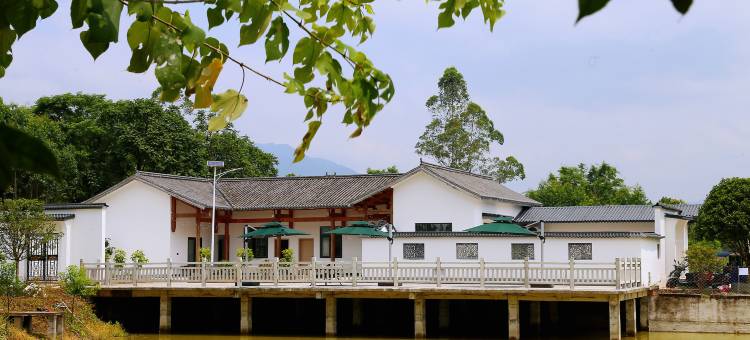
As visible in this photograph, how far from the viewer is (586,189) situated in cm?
5603

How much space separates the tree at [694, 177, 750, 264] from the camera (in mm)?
31344

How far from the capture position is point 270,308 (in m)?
30.8

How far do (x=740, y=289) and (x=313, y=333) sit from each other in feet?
39.5

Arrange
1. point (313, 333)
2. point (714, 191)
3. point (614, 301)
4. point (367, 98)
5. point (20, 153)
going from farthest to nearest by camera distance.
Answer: point (714, 191), point (313, 333), point (614, 301), point (367, 98), point (20, 153)

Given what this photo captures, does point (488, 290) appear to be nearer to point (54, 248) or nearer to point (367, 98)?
point (54, 248)

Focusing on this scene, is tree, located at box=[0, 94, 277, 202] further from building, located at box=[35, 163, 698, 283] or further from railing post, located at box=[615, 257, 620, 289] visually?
railing post, located at box=[615, 257, 620, 289]

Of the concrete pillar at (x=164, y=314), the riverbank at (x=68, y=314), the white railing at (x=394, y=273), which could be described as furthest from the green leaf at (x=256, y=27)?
the concrete pillar at (x=164, y=314)

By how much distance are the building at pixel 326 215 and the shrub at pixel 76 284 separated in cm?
248

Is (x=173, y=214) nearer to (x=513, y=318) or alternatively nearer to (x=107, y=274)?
(x=107, y=274)

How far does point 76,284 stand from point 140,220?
908cm

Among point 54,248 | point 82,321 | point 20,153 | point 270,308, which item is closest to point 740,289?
point 270,308

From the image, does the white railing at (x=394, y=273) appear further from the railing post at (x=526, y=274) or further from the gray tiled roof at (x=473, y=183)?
the gray tiled roof at (x=473, y=183)

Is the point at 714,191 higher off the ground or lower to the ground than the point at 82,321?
higher

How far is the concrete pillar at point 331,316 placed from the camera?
26.4 m
